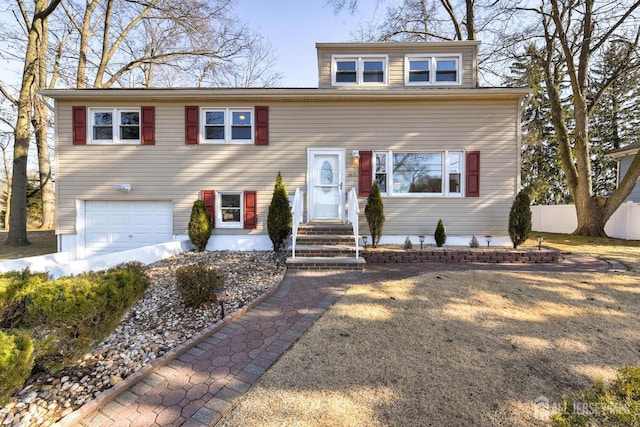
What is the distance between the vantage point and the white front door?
823cm

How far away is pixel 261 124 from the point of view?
8.10 meters

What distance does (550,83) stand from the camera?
11.1m

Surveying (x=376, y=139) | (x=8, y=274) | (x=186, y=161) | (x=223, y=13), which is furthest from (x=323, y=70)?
(x=8, y=274)

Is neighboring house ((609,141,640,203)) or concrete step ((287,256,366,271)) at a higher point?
neighboring house ((609,141,640,203))

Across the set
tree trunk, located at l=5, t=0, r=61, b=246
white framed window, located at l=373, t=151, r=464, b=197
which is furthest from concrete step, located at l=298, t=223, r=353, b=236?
tree trunk, located at l=5, t=0, r=61, b=246

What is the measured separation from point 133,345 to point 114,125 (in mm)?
7633

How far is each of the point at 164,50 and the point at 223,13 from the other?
13.8ft

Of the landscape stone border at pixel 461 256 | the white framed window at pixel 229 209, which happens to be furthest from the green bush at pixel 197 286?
the white framed window at pixel 229 209

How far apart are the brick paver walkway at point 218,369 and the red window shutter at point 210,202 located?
14.9 feet

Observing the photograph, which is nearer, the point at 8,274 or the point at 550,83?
the point at 8,274

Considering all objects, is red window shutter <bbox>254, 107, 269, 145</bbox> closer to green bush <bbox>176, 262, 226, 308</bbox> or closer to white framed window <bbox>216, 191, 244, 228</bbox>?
white framed window <bbox>216, 191, 244, 228</bbox>

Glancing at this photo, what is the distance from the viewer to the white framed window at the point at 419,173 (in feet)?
26.8

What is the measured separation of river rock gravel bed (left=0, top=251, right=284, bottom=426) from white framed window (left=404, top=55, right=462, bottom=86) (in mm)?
7251

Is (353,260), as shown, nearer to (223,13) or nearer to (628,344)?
(628,344)
